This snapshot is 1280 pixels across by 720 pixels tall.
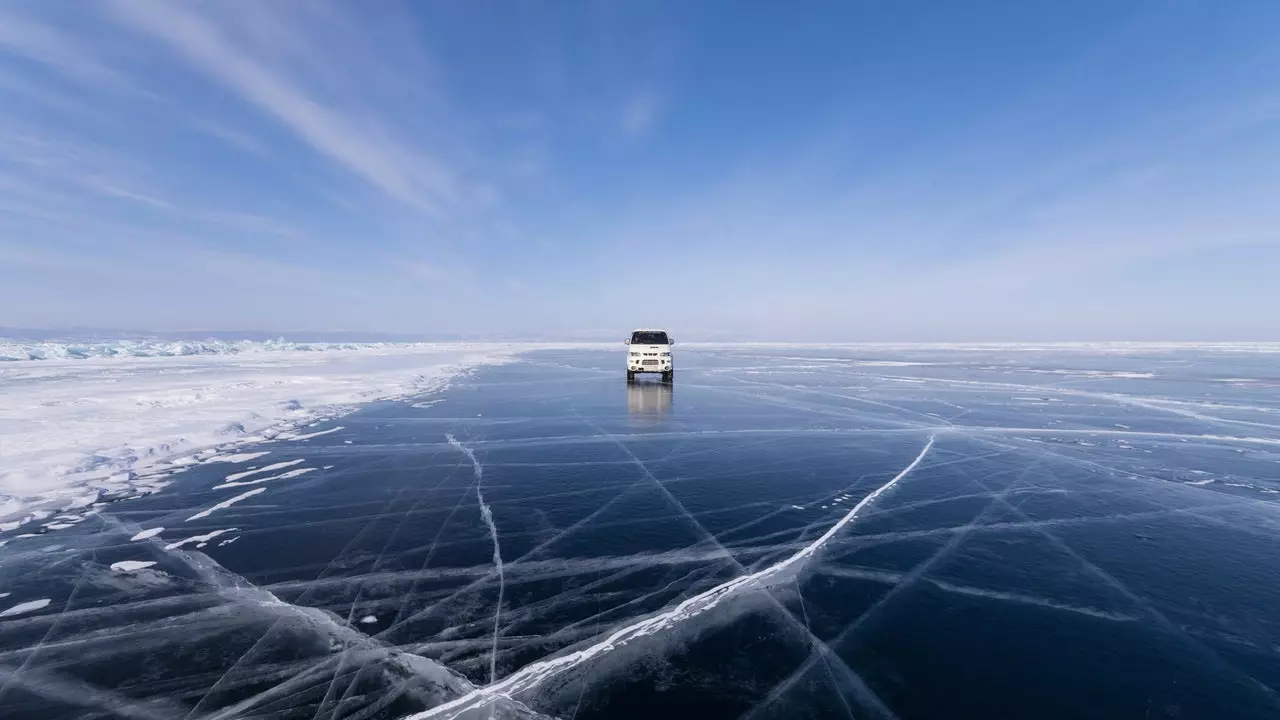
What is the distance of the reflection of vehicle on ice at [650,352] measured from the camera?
24000 mm

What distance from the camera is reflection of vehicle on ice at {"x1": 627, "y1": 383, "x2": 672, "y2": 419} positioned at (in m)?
16.9

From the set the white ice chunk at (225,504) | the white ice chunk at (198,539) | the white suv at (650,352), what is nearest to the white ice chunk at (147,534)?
the white ice chunk at (225,504)

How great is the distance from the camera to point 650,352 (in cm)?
2417

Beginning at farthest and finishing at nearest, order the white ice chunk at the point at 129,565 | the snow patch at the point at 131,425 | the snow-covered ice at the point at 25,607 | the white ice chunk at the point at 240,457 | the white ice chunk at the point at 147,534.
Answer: the white ice chunk at the point at 240,457, the snow patch at the point at 131,425, the white ice chunk at the point at 147,534, the white ice chunk at the point at 129,565, the snow-covered ice at the point at 25,607

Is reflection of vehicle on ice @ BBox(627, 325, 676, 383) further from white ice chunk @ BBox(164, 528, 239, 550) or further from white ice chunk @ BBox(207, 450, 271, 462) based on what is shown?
white ice chunk @ BBox(164, 528, 239, 550)

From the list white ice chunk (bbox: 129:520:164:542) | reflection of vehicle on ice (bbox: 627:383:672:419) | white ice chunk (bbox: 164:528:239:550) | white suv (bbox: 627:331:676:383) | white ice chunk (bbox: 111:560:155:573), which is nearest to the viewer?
white ice chunk (bbox: 111:560:155:573)

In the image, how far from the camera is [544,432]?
13.6 metres

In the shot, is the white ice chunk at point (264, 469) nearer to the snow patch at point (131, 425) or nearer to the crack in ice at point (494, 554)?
the snow patch at point (131, 425)

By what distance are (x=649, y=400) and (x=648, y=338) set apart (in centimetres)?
525

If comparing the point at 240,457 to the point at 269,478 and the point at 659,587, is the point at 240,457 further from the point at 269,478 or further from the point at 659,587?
the point at 659,587

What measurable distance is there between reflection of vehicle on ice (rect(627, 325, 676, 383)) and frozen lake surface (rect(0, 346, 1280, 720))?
12.8 metres

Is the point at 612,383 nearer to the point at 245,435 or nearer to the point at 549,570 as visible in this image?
the point at 245,435

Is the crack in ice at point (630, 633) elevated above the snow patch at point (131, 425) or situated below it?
below

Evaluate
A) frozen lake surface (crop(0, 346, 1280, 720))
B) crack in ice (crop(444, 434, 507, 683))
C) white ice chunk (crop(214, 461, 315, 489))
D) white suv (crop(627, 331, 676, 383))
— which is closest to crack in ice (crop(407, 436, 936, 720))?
frozen lake surface (crop(0, 346, 1280, 720))
